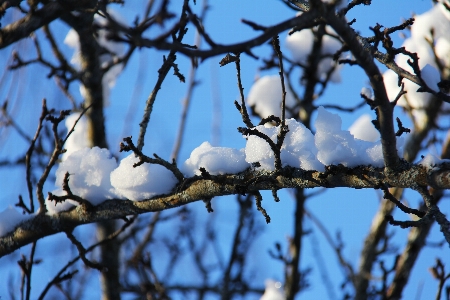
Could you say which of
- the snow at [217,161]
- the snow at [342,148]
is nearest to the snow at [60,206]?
the snow at [217,161]

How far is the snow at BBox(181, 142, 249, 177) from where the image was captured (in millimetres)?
1521

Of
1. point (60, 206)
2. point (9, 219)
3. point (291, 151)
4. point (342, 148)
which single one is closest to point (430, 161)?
point (342, 148)

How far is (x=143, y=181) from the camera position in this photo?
1.59m

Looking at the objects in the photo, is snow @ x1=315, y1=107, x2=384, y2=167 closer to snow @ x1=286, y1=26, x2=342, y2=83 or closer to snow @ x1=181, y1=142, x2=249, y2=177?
snow @ x1=181, y1=142, x2=249, y2=177

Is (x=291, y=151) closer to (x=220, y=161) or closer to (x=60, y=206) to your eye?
(x=220, y=161)

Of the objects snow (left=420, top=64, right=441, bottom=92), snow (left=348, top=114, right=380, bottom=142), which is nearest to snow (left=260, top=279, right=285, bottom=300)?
snow (left=348, top=114, right=380, bottom=142)

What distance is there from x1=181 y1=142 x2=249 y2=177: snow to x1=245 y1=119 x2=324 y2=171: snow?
0.06 metres

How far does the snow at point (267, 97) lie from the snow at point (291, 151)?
83.1 inches

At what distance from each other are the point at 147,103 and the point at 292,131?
71cm

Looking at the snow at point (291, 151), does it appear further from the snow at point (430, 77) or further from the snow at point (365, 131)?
the snow at point (365, 131)

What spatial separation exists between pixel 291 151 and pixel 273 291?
2732 mm

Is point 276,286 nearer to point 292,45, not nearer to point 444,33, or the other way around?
point 292,45

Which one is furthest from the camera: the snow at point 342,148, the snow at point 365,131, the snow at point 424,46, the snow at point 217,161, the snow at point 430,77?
the snow at point 365,131

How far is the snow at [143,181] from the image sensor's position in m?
1.59
